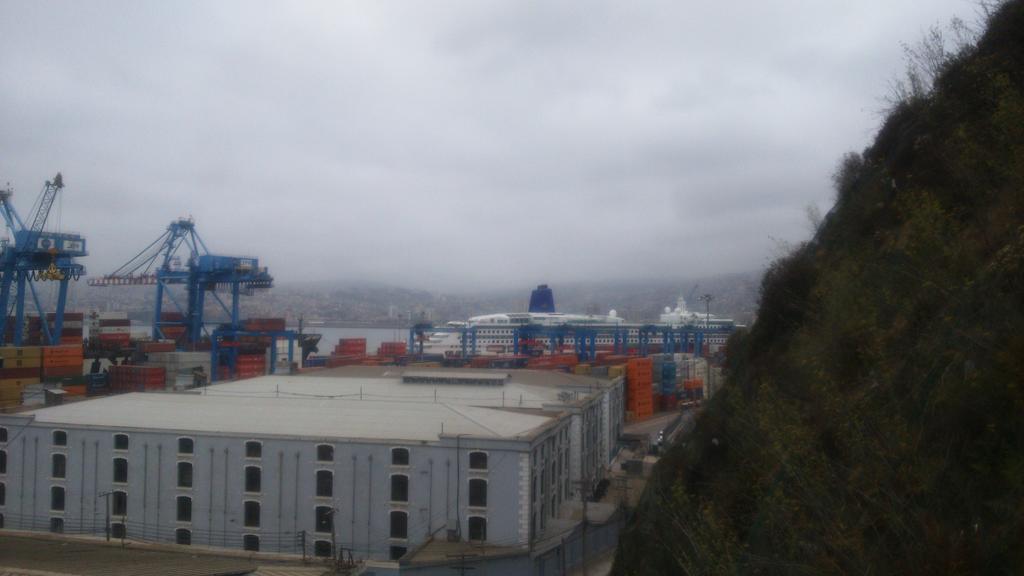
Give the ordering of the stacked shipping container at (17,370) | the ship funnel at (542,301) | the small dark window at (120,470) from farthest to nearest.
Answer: the ship funnel at (542,301) → the stacked shipping container at (17,370) → the small dark window at (120,470)

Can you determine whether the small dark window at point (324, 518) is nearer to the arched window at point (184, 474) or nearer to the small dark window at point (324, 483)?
the small dark window at point (324, 483)

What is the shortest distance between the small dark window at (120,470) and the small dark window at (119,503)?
235mm

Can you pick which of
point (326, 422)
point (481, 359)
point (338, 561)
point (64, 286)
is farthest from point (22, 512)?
point (481, 359)

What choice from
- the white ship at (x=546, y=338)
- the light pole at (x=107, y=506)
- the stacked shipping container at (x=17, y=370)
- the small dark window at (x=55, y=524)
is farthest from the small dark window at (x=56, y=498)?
the white ship at (x=546, y=338)

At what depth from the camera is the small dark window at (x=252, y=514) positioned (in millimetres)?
13125

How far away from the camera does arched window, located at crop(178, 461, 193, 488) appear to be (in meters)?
13.6

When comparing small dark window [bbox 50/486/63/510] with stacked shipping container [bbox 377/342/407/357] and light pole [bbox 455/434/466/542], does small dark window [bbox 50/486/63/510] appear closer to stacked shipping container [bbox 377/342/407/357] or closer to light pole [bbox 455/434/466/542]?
light pole [bbox 455/434/466/542]

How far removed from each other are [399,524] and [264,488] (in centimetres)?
250

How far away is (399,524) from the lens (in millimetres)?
12648

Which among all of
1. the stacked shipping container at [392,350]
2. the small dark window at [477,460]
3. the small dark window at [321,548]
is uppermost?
the stacked shipping container at [392,350]

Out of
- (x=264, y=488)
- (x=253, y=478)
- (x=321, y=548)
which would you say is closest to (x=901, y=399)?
(x=321, y=548)

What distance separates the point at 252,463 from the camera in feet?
43.4

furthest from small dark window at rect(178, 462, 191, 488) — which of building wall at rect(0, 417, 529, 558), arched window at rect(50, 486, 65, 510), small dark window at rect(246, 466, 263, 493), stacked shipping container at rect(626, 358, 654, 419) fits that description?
stacked shipping container at rect(626, 358, 654, 419)

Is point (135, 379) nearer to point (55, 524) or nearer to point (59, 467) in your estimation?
point (59, 467)
